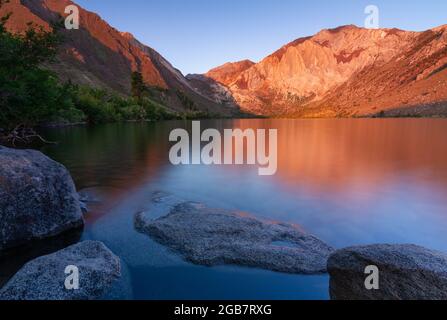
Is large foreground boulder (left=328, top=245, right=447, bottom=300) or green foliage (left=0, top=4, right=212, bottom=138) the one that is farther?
green foliage (left=0, top=4, right=212, bottom=138)

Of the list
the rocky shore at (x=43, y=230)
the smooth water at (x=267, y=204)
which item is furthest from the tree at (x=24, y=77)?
the rocky shore at (x=43, y=230)

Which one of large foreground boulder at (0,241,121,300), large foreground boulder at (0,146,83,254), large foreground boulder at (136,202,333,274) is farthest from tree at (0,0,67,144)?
large foreground boulder at (0,241,121,300)

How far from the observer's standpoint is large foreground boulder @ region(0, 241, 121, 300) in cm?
882

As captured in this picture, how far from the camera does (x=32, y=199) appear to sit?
1337 centimetres

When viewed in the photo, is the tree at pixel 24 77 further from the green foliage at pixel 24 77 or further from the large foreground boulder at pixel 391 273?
the large foreground boulder at pixel 391 273

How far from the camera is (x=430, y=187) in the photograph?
82.1ft

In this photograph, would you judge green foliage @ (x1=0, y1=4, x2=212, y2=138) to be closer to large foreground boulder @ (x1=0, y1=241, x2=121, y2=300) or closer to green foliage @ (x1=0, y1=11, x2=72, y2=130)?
green foliage @ (x1=0, y1=11, x2=72, y2=130)

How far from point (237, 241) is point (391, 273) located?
6610 mm

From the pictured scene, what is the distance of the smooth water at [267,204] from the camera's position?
10641 millimetres

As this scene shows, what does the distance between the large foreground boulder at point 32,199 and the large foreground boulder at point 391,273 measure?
1227cm

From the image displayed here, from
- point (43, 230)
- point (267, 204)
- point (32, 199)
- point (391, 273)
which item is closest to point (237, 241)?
point (391, 273)

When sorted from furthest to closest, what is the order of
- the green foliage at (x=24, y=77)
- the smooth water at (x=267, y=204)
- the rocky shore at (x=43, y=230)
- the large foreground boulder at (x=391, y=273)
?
the green foliage at (x=24, y=77)
the smooth water at (x=267, y=204)
the rocky shore at (x=43, y=230)
the large foreground boulder at (x=391, y=273)

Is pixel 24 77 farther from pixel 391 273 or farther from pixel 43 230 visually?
pixel 391 273

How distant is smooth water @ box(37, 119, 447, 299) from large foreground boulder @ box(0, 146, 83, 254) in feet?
4.99
